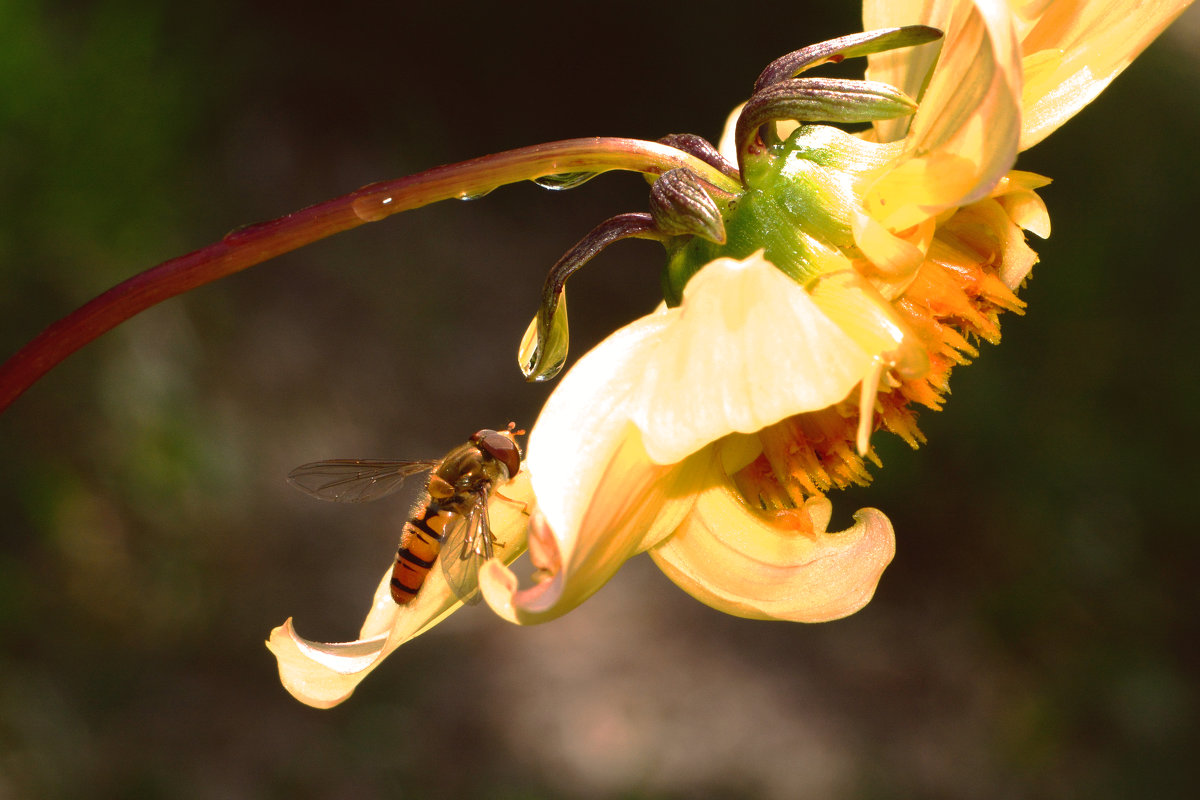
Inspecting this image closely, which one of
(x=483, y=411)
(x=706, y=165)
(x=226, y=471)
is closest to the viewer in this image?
(x=706, y=165)

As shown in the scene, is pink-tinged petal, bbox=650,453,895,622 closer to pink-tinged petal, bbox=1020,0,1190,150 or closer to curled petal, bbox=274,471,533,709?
curled petal, bbox=274,471,533,709

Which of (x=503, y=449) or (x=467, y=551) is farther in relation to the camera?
(x=503, y=449)

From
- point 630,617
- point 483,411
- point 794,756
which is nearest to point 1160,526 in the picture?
point 794,756

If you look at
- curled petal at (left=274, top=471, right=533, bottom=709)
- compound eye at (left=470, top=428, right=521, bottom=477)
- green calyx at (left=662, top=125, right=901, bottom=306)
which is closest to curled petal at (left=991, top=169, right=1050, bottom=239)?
green calyx at (left=662, top=125, right=901, bottom=306)

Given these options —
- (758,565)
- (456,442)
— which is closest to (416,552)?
(758,565)

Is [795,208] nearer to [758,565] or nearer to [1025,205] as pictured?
[1025,205]

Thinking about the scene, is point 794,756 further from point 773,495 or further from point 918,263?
point 918,263

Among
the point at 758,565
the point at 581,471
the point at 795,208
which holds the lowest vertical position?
the point at 758,565
